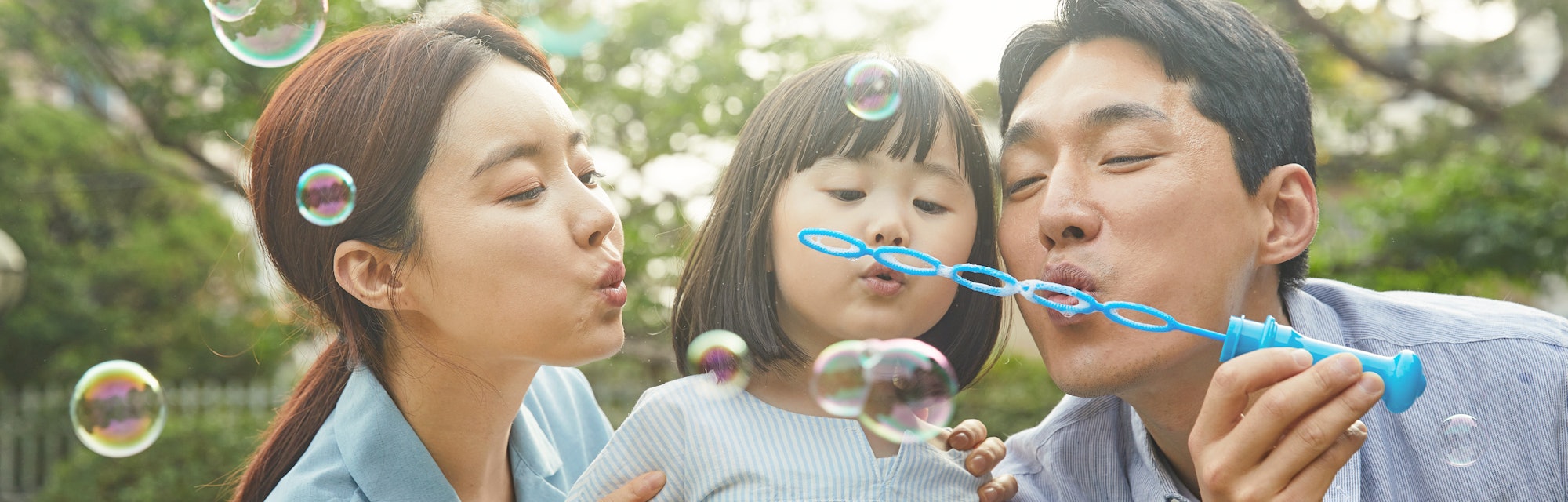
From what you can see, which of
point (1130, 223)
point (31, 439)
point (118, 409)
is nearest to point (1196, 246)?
point (1130, 223)

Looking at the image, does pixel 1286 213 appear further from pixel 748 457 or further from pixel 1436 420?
pixel 748 457

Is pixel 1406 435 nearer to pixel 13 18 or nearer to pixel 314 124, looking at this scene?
pixel 314 124

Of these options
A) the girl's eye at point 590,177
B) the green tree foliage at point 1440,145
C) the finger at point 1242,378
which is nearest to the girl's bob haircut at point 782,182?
the girl's eye at point 590,177

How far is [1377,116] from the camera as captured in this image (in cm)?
752

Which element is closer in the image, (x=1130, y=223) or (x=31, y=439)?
(x=1130, y=223)

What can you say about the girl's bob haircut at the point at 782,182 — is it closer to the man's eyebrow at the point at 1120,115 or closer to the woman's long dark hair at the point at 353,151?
the man's eyebrow at the point at 1120,115

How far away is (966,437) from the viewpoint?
209 centimetres

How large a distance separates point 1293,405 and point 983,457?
0.67 meters

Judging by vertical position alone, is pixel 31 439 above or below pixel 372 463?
below

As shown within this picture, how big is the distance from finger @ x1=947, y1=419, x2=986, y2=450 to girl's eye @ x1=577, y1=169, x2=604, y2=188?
802 millimetres

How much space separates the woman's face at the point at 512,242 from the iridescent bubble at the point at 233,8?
88 cm

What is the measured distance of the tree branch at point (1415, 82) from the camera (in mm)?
6434

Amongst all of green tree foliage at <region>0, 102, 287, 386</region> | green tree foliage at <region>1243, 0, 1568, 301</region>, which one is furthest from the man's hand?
green tree foliage at <region>0, 102, 287, 386</region>

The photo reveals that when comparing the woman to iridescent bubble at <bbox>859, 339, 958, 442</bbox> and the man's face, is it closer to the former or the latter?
iridescent bubble at <bbox>859, 339, 958, 442</bbox>
